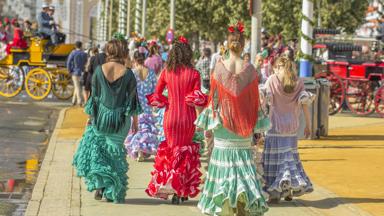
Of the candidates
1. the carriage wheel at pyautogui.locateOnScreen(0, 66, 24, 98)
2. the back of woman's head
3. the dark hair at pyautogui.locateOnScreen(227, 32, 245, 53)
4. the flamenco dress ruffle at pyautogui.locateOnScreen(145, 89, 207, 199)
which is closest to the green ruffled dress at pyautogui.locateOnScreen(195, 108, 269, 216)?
the dark hair at pyautogui.locateOnScreen(227, 32, 245, 53)

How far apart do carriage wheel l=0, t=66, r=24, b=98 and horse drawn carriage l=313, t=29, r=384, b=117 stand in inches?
348

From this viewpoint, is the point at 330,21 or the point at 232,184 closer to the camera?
the point at 232,184

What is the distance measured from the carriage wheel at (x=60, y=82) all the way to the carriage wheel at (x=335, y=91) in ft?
27.7

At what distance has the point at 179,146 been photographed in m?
11.1

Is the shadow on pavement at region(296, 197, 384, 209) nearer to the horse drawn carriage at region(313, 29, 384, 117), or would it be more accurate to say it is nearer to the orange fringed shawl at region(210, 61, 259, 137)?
the orange fringed shawl at region(210, 61, 259, 137)

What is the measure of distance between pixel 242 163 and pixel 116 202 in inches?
84.8

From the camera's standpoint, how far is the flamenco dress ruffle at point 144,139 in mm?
15211

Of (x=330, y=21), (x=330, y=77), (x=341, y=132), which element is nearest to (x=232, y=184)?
(x=341, y=132)

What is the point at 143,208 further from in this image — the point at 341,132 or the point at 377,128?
the point at 377,128

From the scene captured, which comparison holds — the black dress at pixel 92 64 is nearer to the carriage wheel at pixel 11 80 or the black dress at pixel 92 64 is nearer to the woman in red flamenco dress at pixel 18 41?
the woman in red flamenco dress at pixel 18 41

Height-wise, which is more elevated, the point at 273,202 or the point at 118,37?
the point at 118,37

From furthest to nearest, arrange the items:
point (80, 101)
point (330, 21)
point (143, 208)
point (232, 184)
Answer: point (330, 21), point (80, 101), point (143, 208), point (232, 184)

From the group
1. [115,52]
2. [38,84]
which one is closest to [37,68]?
[38,84]

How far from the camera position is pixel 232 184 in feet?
30.8
